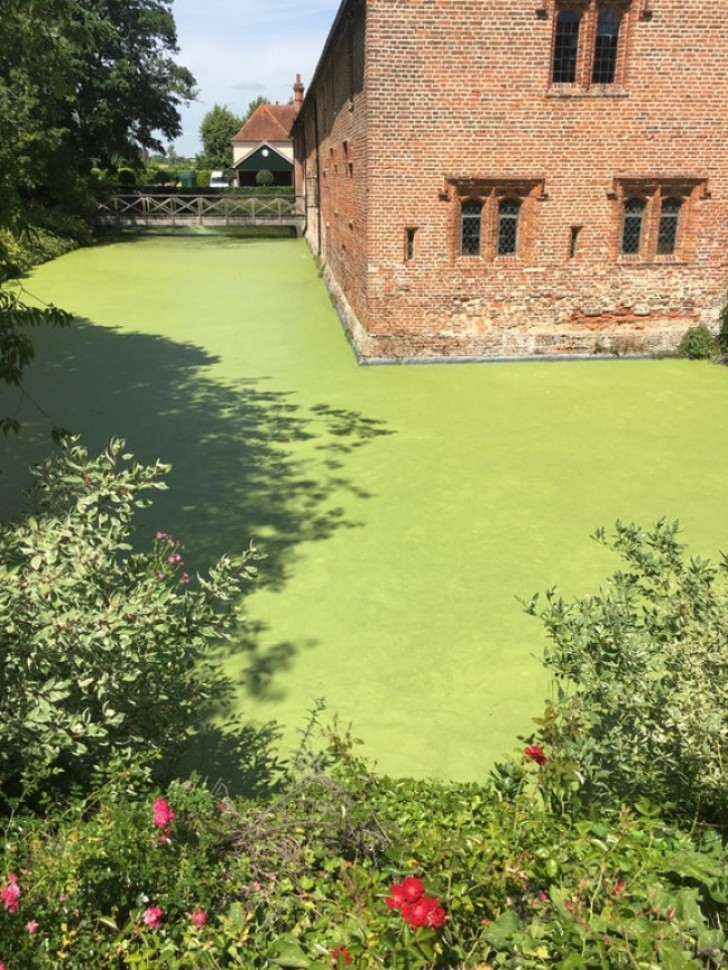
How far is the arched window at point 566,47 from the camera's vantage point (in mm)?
11791

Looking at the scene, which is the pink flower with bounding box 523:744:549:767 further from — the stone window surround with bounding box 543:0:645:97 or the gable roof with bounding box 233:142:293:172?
the gable roof with bounding box 233:142:293:172

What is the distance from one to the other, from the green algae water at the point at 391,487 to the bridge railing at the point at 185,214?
17095 mm

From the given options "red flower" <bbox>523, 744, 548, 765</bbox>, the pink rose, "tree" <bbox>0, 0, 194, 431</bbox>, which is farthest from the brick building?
the pink rose

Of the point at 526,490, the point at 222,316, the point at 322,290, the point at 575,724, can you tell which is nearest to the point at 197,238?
the point at 322,290

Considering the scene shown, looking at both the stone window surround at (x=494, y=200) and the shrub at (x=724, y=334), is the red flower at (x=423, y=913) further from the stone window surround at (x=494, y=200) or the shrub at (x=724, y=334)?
the shrub at (x=724, y=334)

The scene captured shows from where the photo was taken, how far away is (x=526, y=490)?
8.03 metres

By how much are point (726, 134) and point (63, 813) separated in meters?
13.7

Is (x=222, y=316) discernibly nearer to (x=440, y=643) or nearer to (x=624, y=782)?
(x=440, y=643)

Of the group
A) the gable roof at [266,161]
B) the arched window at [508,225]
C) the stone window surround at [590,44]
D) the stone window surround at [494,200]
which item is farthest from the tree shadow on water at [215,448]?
the gable roof at [266,161]

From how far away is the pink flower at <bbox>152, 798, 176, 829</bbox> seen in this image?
280cm

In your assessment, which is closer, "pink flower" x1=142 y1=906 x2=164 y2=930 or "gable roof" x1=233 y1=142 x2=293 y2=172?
"pink flower" x1=142 y1=906 x2=164 y2=930

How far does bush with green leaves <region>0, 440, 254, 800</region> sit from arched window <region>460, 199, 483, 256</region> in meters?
10.3

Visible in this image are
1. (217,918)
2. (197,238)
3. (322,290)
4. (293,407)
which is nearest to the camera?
(217,918)

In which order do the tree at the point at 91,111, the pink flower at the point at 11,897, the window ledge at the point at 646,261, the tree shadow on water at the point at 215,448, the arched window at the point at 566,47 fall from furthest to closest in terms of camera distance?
the tree at the point at 91,111, the window ledge at the point at 646,261, the arched window at the point at 566,47, the tree shadow on water at the point at 215,448, the pink flower at the point at 11,897
